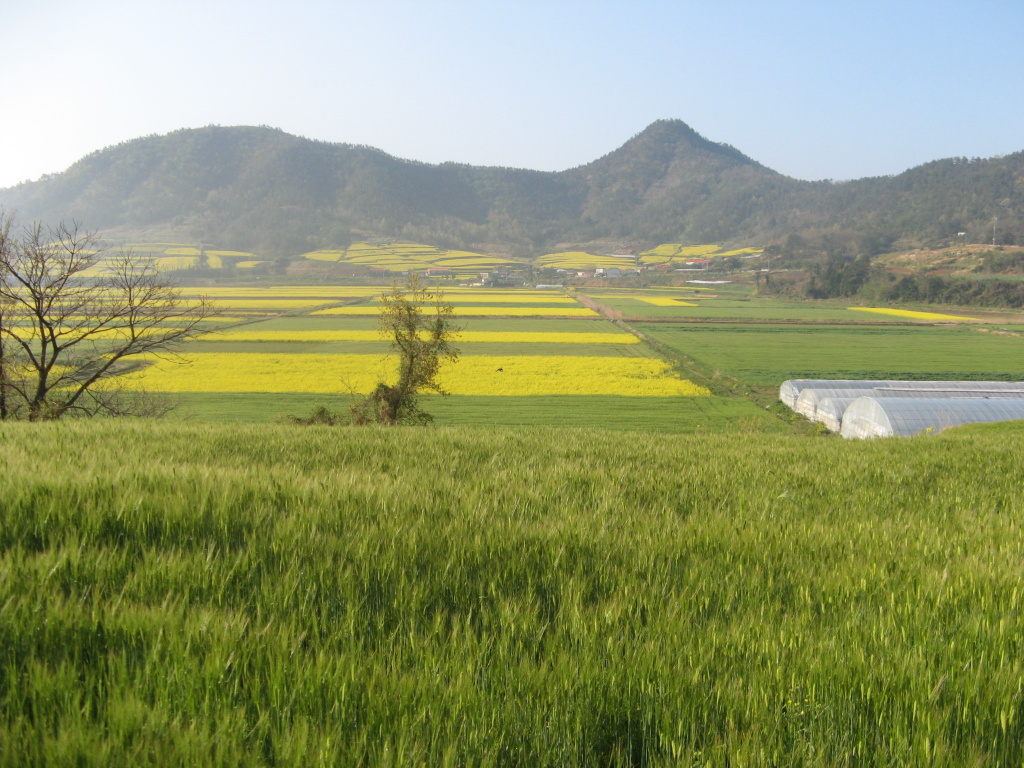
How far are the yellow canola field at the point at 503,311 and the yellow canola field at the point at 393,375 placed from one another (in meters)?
27.1

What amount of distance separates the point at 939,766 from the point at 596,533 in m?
2.12

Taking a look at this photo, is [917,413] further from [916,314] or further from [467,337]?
[916,314]

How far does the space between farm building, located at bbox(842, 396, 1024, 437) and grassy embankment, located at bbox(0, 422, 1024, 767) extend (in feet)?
75.7

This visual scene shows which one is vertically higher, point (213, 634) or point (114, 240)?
point (114, 240)

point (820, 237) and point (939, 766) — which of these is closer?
point (939, 766)

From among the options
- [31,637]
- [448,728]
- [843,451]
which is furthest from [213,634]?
[843,451]

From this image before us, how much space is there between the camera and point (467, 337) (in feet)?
181

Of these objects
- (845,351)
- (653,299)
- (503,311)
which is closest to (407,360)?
(845,351)

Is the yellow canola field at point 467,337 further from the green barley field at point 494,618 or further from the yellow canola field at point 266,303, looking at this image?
the green barley field at point 494,618

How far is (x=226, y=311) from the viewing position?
68.7 meters

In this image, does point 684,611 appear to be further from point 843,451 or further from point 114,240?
point 114,240

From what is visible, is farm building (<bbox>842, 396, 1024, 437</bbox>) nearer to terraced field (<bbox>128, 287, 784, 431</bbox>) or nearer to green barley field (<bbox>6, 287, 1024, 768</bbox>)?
terraced field (<bbox>128, 287, 784, 431</bbox>)

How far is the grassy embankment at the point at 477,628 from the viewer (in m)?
1.71

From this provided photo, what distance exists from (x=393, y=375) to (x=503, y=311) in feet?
127
